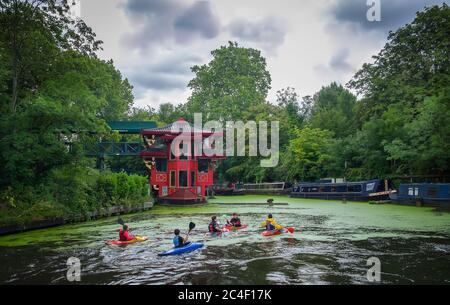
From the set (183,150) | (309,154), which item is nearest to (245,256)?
(183,150)

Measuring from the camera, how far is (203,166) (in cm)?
4553

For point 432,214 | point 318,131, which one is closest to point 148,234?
point 432,214

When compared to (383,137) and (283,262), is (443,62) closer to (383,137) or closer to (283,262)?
(383,137)

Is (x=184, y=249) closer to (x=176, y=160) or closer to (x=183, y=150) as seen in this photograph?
(x=176, y=160)

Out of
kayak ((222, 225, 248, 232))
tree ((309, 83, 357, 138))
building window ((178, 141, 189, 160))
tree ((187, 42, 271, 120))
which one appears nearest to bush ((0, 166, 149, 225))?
kayak ((222, 225, 248, 232))

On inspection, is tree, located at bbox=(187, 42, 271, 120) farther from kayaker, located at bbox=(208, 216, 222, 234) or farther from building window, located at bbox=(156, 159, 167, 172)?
kayaker, located at bbox=(208, 216, 222, 234)

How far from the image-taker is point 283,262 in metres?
12.6

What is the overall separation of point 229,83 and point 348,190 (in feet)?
104

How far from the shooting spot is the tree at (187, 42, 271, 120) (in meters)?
63.6

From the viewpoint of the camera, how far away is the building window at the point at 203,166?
147 ft

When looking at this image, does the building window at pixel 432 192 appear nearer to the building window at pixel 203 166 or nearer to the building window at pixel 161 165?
the building window at pixel 203 166

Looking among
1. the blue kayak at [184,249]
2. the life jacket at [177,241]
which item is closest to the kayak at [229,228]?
the blue kayak at [184,249]

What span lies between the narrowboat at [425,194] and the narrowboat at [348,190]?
2.88 m
